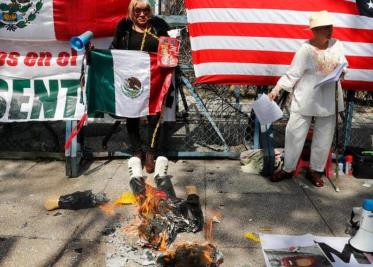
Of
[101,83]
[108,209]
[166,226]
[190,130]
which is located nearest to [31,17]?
[101,83]

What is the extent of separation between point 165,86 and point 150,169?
0.96 metres

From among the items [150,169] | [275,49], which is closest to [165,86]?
[150,169]

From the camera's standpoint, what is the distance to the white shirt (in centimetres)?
403

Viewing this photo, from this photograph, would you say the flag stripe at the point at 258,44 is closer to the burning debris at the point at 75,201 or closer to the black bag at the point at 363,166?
the black bag at the point at 363,166

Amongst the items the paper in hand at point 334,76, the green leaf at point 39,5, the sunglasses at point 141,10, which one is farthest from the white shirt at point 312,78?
the green leaf at point 39,5

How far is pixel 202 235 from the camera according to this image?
11.1ft

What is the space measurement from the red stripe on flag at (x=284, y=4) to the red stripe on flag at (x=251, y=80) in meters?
0.78

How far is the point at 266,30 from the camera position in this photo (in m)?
4.53

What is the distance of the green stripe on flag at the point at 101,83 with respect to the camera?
14.5 feet

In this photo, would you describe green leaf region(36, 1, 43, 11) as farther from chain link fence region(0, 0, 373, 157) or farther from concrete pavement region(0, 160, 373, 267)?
concrete pavement region(0, 160, 373, 267)

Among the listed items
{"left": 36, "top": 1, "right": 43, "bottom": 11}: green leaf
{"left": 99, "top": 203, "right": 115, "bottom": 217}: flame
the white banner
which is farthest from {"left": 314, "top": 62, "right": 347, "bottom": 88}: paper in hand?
{"left": 36, "top": 1, "right": 43, "bottom": 11}: green leaf

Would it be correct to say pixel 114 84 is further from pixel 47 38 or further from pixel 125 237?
pixel 125 237

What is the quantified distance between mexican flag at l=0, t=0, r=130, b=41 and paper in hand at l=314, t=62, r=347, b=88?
90.6 inches

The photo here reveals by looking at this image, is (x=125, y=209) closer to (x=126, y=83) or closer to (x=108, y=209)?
(x=108, y=209)
